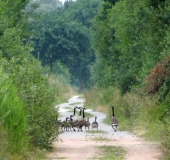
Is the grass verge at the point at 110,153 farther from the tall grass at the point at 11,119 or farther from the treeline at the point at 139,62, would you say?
the tall grass at the point at 11,119

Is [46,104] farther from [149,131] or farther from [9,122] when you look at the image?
[149,131]

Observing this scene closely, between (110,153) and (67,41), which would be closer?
(110,153)


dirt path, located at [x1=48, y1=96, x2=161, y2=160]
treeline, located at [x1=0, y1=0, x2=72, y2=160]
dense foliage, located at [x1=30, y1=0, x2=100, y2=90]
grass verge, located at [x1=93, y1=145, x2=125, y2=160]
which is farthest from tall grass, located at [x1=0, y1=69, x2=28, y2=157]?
dense foliage, located at [x1=30, y1=0, x2=100, y2=90]

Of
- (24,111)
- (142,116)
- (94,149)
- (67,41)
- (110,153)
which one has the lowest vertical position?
(110,153)

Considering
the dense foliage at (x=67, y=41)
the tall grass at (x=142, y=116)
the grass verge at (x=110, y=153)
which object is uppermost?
the dense foliage at (x=67, y=41)

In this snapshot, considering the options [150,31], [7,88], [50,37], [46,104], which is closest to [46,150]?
[46,104]

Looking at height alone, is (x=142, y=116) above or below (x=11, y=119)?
above

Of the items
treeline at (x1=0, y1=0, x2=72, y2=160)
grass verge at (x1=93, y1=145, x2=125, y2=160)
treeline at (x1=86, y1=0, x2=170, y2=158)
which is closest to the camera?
treeline at (x1=0, y1=0, x2=72, y2=160)

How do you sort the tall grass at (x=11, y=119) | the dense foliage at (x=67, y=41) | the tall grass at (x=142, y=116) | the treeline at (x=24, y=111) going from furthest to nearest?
the dense foliage at (x=67, y=41)
the tall grass at (x=142, y=116)
the treeline at (x=24, y=111)
the tall grass at (x=11, y=119)

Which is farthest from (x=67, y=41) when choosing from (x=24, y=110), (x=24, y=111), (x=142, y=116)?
(x=24, y=111)

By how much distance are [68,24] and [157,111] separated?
79.4 meters

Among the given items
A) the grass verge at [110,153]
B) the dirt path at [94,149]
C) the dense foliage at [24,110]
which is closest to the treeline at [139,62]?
the dirt path at [94,149]

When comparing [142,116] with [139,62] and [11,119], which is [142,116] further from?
[11,119]

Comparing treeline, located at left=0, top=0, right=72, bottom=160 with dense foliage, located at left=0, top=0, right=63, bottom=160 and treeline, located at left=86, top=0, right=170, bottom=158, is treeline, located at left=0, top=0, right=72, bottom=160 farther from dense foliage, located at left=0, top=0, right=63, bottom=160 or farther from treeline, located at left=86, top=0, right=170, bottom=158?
treeline, located at left=86, top=0, right=170, bottom=158
